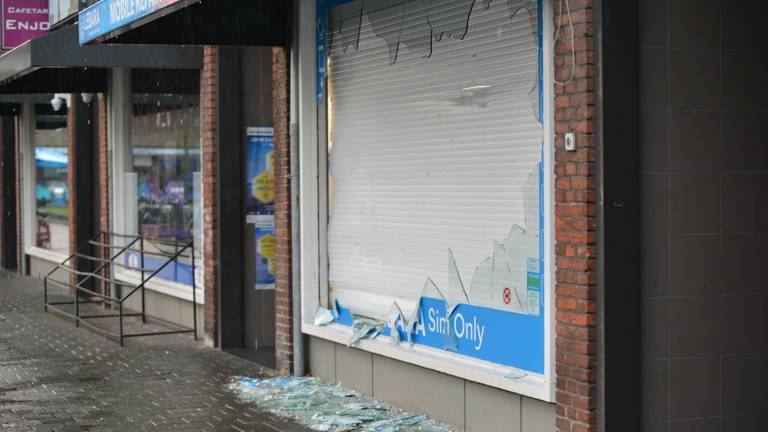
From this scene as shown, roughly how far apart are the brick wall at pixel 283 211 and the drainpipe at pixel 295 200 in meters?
0.09

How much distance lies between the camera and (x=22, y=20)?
61.8 ft

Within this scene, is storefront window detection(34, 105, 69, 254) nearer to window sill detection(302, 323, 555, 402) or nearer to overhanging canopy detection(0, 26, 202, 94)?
overhanging canopy detection(0, 26, 202, 94)

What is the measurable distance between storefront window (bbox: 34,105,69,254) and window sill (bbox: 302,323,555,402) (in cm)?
1176

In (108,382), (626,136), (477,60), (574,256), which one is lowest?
(108,382)

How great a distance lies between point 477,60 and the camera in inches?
323

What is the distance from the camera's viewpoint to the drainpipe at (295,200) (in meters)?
10.5

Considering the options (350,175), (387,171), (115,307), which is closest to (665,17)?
(387,171)

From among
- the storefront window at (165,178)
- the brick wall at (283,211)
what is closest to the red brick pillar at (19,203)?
the storefront window at (165,178)

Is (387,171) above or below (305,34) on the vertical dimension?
below

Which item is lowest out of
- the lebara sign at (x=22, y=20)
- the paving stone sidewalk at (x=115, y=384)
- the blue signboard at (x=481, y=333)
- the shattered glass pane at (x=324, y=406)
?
the paving stone sidewalk at (x=115, y=384)

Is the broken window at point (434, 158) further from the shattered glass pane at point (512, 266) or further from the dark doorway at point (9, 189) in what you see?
the dark doorway at point (9, 189)

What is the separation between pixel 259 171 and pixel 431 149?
169 inches

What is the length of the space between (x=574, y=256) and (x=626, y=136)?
2.45ft

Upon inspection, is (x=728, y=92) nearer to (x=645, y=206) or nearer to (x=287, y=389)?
(x=645, y=206)
